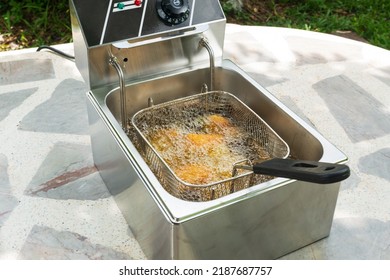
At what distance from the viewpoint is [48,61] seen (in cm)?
216

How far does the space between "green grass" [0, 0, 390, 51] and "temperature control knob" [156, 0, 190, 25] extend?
1.68m

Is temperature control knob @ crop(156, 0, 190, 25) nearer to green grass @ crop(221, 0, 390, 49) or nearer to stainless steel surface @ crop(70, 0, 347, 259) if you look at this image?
stainless steel surface @ crop(70, 0, 347, 259)

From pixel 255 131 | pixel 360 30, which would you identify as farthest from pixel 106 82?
pixel 360 30

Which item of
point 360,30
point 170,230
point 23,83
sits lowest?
point 360,30

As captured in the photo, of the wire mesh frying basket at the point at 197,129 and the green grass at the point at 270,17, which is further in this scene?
the green grass at the point at 270,17

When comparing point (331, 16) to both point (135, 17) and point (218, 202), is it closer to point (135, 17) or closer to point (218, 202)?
point (135, 17)

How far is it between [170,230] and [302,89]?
1.08m

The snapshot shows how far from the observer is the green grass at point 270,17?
3164 millimetres

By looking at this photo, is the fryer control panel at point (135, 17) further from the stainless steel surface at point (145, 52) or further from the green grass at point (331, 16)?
the green grass at point (331, 16)

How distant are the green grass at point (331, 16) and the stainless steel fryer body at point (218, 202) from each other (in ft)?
5.94

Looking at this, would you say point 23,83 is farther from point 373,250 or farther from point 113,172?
point 373,250

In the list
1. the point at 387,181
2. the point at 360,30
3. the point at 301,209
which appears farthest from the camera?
the point at 360,30

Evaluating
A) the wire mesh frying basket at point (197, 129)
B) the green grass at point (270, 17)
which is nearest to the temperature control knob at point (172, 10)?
the wire mesh frying basket at point (197, 129)

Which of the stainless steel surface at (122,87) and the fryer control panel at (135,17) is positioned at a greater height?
the fryer control panel at (135,17)
